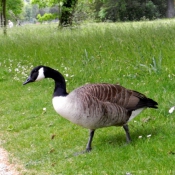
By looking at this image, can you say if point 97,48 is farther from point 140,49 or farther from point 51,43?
point 51,43

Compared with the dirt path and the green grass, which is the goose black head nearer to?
the green grass

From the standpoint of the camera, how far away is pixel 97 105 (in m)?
5.06

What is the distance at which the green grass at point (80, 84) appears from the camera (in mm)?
4984

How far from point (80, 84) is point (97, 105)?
443 cm

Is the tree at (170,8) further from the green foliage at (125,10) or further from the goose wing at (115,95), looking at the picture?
the goose wing at (115,95)

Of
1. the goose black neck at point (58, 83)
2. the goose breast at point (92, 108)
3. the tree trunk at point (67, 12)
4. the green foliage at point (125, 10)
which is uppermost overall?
the goose black neck at point (58, 83)

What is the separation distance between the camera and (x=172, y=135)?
5.42 m

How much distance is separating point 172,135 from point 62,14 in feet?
60.3

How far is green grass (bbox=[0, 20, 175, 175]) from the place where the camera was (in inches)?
196

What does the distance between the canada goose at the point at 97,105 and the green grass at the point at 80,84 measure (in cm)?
48

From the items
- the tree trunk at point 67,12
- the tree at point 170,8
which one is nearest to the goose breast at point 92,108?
the tree trunk at point 67,12

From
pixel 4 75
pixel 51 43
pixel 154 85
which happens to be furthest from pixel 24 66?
pixel 154 85

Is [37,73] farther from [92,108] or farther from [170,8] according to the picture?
[170,8]

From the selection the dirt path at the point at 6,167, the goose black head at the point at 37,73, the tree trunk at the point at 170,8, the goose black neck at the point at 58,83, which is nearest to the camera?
the dirt path at the point at 6,167
